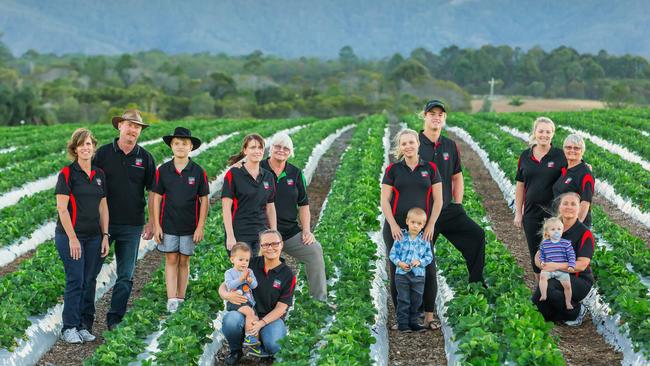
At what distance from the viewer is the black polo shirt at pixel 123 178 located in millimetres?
8359

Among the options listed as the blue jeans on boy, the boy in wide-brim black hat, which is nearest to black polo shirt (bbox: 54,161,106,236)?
the boy in wide-brim black hat

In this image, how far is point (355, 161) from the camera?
19703mm

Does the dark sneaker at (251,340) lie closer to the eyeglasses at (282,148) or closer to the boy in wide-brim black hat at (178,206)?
the boy in wide-brim black hat at (178,206)

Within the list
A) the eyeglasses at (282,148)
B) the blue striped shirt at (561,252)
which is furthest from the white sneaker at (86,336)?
the blue striped shirt at (561,252)

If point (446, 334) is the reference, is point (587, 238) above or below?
above

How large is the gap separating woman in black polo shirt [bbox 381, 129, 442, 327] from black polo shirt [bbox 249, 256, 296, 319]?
1.18 m

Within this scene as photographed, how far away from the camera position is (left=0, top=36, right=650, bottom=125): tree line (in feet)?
254

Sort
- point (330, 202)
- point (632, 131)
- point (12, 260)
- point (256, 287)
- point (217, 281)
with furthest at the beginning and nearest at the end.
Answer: point (632, 131) < point (330, 202) < point (12, 260) < point (217, 281) < point (256, 287)

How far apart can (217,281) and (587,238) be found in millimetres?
3808

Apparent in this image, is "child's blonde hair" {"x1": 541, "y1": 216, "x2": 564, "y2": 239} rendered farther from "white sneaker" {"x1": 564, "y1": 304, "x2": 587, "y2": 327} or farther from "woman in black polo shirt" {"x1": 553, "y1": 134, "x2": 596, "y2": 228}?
"white sneaker" {"x1": 564, "y1": 304, "x2": 587, "y2": 327}

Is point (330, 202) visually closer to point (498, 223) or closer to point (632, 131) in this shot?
point (498, 223)

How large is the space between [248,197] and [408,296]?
1.85 meters

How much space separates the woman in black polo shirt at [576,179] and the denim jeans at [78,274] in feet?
15.5

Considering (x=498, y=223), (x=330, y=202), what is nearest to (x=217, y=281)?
(x=330, y=202)
